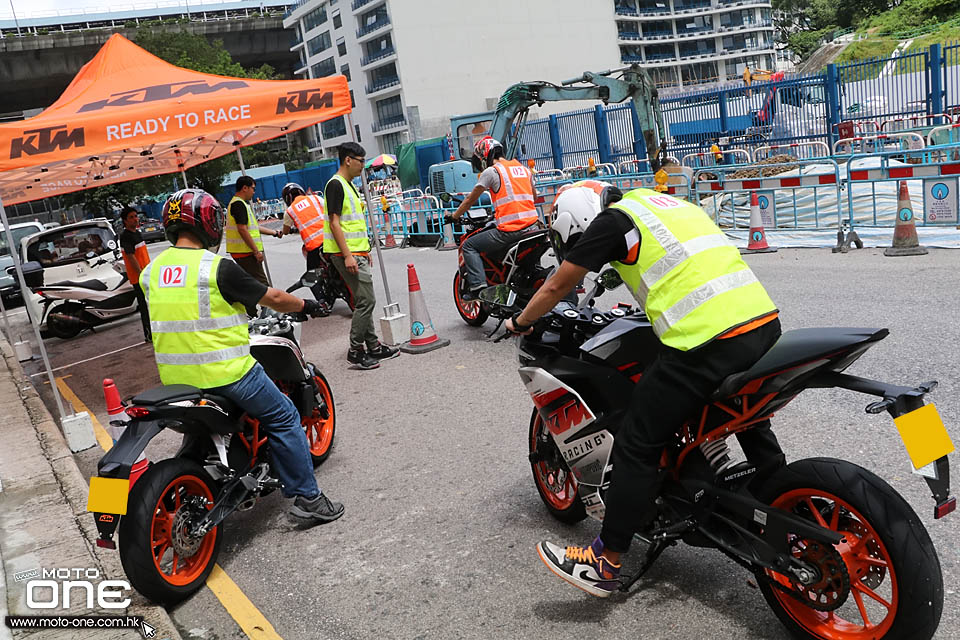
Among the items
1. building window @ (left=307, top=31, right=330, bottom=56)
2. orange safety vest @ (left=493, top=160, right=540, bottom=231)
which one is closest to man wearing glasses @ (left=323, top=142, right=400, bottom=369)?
orange safety vest @ (left=493, top=160, right=540, bottom=231)

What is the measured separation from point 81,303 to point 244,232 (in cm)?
574

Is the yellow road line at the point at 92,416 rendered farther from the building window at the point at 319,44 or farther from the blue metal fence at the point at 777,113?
the building window at the point at 319,44

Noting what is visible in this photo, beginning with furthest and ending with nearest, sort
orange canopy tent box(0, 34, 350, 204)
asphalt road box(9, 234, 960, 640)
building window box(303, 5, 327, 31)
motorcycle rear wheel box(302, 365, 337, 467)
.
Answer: building window box(303, 5, 327, 31), orange canopy tent box(0, 34, 350, 204), motorcycle rear wheel box(302, 365, 337, 467), asphalt road box(9, 234, 960, 640)

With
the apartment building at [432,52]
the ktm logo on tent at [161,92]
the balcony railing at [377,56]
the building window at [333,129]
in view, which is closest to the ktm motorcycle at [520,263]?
the ktm logo on tent at [161,92]

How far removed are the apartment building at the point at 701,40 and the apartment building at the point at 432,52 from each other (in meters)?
9.51

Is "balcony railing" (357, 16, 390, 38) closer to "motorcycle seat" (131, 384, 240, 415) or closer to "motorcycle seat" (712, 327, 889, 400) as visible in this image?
"motorcycle seat" (131, 384, 240, 415)

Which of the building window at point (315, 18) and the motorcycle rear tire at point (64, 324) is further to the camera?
the building window at point (315, 18)

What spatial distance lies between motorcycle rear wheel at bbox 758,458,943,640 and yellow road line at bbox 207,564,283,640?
2.19 meters

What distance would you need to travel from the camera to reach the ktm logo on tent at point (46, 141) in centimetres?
754

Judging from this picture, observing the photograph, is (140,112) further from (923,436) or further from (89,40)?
(89,40)

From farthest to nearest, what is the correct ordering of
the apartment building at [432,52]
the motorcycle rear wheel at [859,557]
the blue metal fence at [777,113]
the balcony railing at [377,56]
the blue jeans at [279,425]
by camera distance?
the balcony railing at [377,56]
the apartment building at [432,52]
the blue metal fence at [777,113]
the blue jeans at [279,425]
the motorcycle rear wheel at [859,557]

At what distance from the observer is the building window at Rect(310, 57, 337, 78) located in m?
80.5

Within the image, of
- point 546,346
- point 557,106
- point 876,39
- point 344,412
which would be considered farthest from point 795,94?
point 557,106

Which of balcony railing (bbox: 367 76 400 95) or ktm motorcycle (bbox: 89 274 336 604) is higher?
balcony railing (bbox: 367 76 400 95)
